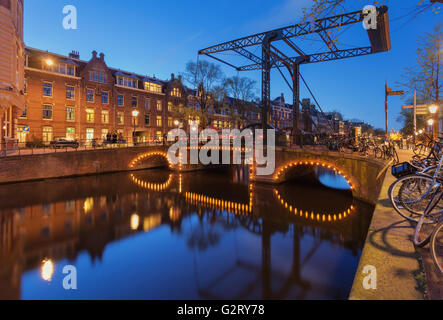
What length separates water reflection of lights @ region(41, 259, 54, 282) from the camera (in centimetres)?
689

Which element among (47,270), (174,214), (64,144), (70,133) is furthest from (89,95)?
(47,270)

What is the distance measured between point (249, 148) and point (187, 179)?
7.54 metres

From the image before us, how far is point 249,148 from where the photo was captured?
804 inches

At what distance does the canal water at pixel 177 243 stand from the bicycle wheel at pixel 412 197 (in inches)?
114

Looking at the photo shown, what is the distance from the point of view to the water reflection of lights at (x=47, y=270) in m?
6.89

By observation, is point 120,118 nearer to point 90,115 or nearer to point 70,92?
point 90,115

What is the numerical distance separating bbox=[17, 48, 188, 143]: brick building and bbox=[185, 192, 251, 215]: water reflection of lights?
33.9 ft

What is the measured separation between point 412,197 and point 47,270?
9.77 m

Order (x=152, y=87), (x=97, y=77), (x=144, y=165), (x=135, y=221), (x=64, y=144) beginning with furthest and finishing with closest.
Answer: (x=152, y=87), (x=97, y=77), (x=144, y=165), (x=64, y=144), (x=135, y=221)

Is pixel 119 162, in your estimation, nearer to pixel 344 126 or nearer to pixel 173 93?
pixel 173 93

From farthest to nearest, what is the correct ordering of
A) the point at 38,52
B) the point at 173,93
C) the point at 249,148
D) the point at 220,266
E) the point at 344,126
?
the point at 344,126, the point at 173,93, the point at 38,52, the point at 249,148, the point at 220,266

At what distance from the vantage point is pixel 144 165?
94.2 ft

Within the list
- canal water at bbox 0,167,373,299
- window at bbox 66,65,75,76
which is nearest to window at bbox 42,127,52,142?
window at bbox 66,65,75,76
